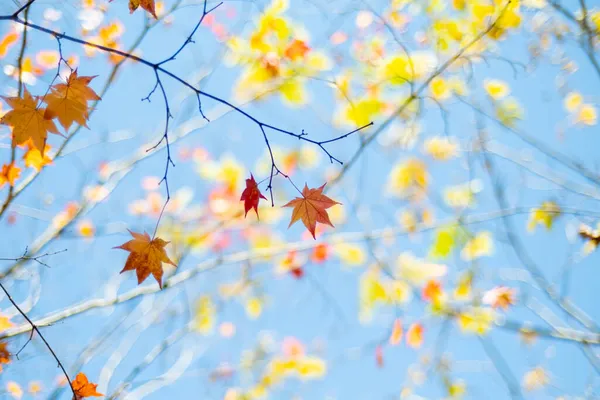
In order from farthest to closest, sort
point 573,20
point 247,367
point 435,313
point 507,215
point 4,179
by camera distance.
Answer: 1. point 247,367
2. point 435,313
3. point 507,215
4. point 4,179
5. point 573,20

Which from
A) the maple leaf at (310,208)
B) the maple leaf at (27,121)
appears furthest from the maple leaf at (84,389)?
the maple leaf at (310,208)

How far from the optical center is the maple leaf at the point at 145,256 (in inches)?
69.9

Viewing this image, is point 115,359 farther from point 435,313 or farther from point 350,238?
point 435,313

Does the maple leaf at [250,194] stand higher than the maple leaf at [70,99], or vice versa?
the maple leaf at [70,99]

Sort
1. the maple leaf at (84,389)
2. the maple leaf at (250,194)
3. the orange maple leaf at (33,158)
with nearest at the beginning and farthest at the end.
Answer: the maple leaf at (250,194) < the maple leaf at (84,389) < the orange maple leaf at (33,158)

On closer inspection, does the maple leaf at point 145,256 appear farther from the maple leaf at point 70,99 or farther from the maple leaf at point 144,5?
the maple leaf at point 144,5

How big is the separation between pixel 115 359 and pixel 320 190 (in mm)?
3349

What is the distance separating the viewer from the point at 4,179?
2.96m

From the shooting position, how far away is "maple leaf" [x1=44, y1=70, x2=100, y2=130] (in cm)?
172

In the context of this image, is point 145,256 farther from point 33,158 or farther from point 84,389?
point 33,158

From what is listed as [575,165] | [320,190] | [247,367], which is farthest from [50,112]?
[247,367]

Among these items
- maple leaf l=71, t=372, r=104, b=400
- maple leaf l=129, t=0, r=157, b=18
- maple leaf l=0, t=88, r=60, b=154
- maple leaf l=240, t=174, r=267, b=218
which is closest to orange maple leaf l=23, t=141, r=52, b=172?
maple leaf l=0, t=88, r=60, b=154

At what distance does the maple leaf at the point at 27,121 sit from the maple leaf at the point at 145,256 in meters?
0.51

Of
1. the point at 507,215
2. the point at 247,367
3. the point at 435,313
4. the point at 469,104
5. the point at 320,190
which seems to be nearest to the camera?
the point at 320,190
